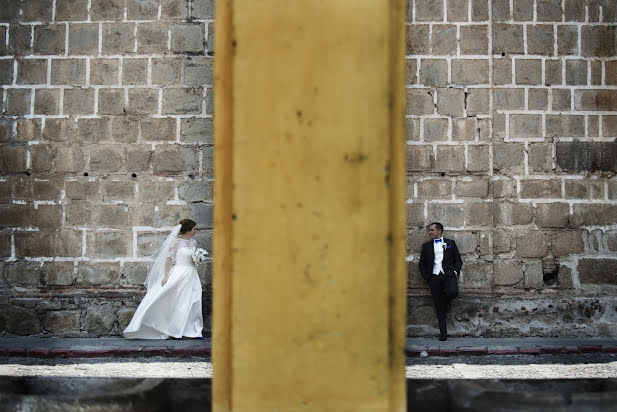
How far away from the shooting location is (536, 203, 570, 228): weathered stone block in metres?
8.16

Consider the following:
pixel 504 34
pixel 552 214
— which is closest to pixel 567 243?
pixel 552 214

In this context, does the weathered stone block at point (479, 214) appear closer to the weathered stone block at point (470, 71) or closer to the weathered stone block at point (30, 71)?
the weathered stone block at point (470, 71)

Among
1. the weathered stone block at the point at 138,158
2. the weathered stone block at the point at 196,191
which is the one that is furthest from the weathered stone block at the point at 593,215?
the weathered stone block at the point at 138,158

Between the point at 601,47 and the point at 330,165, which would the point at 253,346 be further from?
the point at 601,47

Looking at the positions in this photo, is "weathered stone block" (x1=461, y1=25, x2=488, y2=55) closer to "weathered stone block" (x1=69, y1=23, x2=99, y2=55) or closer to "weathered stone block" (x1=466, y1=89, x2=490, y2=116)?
"weathered stone block" (x1=466, y1=89, x2=490, y2=116)

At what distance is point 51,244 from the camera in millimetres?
8250

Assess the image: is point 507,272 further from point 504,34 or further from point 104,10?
point 104,10

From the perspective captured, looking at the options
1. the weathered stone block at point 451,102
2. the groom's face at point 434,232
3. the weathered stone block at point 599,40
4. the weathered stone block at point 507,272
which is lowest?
the weathered stone block at point 507,272

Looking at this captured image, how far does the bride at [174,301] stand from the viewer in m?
7.88

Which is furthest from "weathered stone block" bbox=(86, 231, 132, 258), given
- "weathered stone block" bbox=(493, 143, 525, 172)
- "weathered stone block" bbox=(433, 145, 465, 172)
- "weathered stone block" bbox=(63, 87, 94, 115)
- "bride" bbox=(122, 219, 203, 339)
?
"weathered stone block" bbox=(493, 143, 525, 172)

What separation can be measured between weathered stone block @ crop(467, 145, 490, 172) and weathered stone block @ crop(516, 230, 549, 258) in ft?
3.38

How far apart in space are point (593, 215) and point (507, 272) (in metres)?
1.36

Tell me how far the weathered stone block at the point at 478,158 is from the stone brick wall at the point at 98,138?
3480 mm

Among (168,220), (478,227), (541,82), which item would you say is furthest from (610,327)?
(168,220)
